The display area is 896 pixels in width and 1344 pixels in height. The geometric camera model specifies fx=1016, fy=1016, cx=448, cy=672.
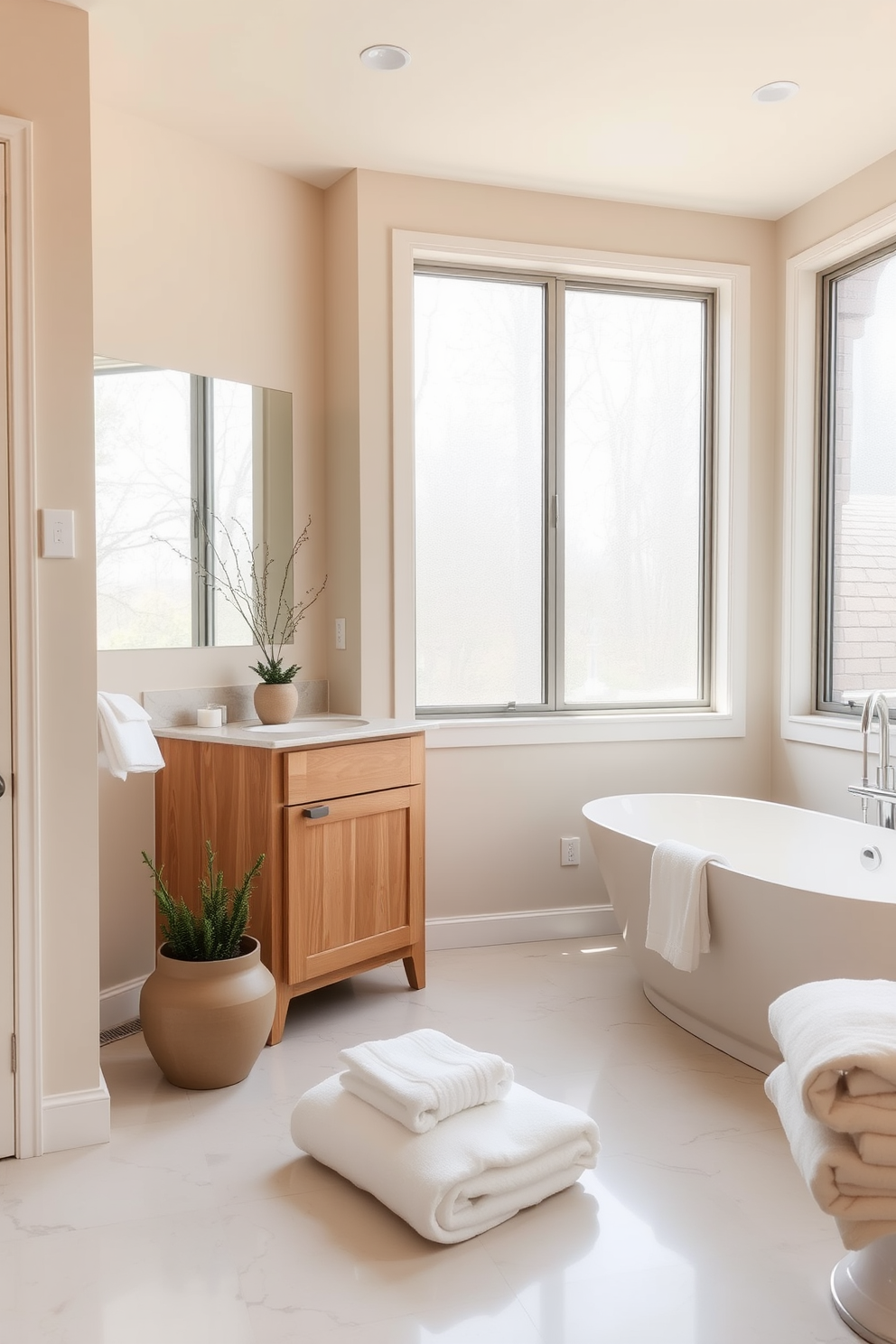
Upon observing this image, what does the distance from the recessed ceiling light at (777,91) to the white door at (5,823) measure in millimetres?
2184

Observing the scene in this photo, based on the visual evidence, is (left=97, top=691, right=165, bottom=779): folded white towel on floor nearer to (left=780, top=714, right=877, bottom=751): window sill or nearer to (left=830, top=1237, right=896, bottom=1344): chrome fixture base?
(left=830, top=1237, right=896, bottom=1344): chrome fixture base

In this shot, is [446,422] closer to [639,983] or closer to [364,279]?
[364,279]

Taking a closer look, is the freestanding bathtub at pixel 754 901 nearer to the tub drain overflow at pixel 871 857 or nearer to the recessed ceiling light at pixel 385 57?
the tub drain overflow at pixel 871 857

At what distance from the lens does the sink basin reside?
10.4ft

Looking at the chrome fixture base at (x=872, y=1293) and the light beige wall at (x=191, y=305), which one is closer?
the chrome fixture base at (x=872, y=1293)

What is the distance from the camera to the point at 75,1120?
2.27 meters

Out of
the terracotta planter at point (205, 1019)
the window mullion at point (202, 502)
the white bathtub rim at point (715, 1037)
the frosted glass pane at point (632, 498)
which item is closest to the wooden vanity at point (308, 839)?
the terracotta planter at point (205, 1019)

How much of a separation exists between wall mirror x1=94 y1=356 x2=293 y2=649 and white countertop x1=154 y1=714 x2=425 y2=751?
Answer: 0.31 metres

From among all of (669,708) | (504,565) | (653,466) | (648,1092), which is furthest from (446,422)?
(648,1092)

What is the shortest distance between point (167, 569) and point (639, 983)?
2.00m

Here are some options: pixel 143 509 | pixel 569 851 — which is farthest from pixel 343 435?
pixel 569 851

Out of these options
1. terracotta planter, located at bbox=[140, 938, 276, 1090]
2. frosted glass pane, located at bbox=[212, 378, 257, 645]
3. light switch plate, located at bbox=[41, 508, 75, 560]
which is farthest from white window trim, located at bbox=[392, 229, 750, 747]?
light switch plate, located at bbox=[41, 508, 75, 560]

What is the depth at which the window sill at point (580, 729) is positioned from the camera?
3.59 m

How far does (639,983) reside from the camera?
3.29 m
